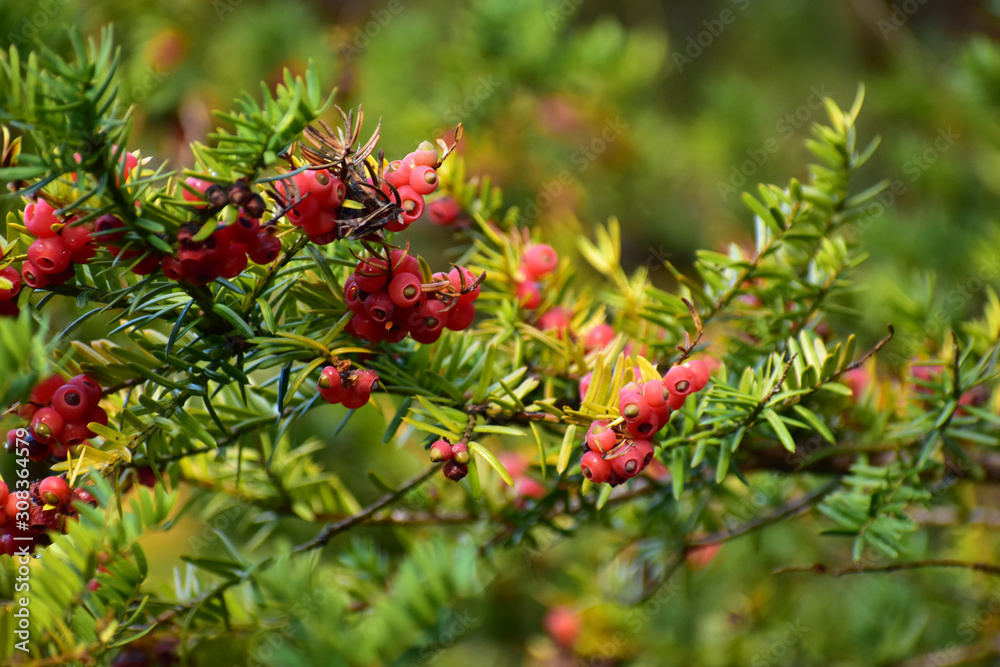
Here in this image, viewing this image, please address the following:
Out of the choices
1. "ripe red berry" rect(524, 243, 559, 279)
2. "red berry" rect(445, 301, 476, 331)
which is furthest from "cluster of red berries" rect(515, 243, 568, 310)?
"red berry" rect(445, 301, 476, 331)

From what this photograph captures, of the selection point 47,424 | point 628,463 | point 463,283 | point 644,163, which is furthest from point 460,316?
point 644,163

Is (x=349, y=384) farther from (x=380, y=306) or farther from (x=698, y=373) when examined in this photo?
(x=698, y=373)

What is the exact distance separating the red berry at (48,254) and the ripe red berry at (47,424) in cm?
8

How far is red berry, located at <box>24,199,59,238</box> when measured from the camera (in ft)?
1.29

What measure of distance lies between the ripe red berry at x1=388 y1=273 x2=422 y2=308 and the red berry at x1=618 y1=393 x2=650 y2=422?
13 cm

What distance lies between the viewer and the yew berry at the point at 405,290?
16.3 inches

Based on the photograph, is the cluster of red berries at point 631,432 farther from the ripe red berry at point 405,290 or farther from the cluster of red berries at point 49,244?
the cluster of red berries at point 49,244

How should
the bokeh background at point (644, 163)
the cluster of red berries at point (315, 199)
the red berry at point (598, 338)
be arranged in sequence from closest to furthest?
the cluster of red berries at point (315, 199) → the red berry at point (598, 338) → the bokeh background at point (644, 163)

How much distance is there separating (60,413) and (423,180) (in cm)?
24

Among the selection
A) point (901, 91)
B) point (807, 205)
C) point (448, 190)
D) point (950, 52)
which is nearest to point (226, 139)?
point (448, 190)

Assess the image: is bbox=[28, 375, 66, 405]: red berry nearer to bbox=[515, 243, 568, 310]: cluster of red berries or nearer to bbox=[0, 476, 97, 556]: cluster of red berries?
bbox=[0, 476, 97, 556]: cluster of red berries

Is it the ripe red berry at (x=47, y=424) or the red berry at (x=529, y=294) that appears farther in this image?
the red berry at (x=529, y=294)

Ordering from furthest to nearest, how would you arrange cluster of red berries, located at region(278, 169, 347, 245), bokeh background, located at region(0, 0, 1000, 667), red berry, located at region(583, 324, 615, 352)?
bokeh background, located at region(0, 0, 1000, 667) < red berry, located at region(583, 324, 615, 352) < cluster of red berries, located at region(278, 169, 347, 245)

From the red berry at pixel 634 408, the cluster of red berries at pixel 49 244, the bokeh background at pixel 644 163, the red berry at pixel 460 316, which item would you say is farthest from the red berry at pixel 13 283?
the bokeh background at pixel 644 163
